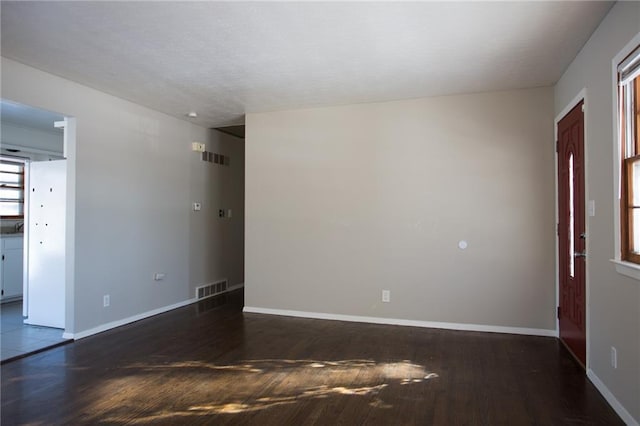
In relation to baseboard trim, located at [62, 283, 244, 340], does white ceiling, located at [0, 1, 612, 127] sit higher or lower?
higher

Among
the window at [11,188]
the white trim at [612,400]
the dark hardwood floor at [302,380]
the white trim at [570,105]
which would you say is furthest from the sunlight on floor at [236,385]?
the window at [11,188]

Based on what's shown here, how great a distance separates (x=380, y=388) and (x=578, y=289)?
194cm

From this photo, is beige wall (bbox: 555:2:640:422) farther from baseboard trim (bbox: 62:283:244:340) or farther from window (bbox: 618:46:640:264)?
baseboard trim (bbox: 62:283:244:340)

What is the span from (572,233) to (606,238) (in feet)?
3.30

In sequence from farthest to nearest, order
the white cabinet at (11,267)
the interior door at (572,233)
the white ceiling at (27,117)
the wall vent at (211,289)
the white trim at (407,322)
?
the wall vent at (211,289), the white cabinet at (11,267), the white ceiling at (27,117), the white trim at (407,322), the interior door at (572,233)

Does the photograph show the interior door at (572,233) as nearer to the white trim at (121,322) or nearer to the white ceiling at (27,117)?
the white trim at (121,322)

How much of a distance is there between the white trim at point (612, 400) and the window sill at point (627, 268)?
82 centimetres

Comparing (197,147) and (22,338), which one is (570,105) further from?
(22,338)

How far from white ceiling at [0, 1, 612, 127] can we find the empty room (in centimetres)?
3

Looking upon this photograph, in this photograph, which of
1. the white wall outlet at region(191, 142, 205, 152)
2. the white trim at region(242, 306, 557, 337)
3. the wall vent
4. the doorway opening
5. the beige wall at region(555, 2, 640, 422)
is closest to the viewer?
the beige wall at region(555, 2, 640, 422)

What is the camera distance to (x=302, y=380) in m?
3.08

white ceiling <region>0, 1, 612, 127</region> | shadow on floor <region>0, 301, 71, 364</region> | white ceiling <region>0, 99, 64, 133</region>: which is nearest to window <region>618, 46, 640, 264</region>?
white ceiling <region>0, 1, 612, 127</region>

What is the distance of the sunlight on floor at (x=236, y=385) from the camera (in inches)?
104

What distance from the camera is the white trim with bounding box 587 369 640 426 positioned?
2.35 meters
